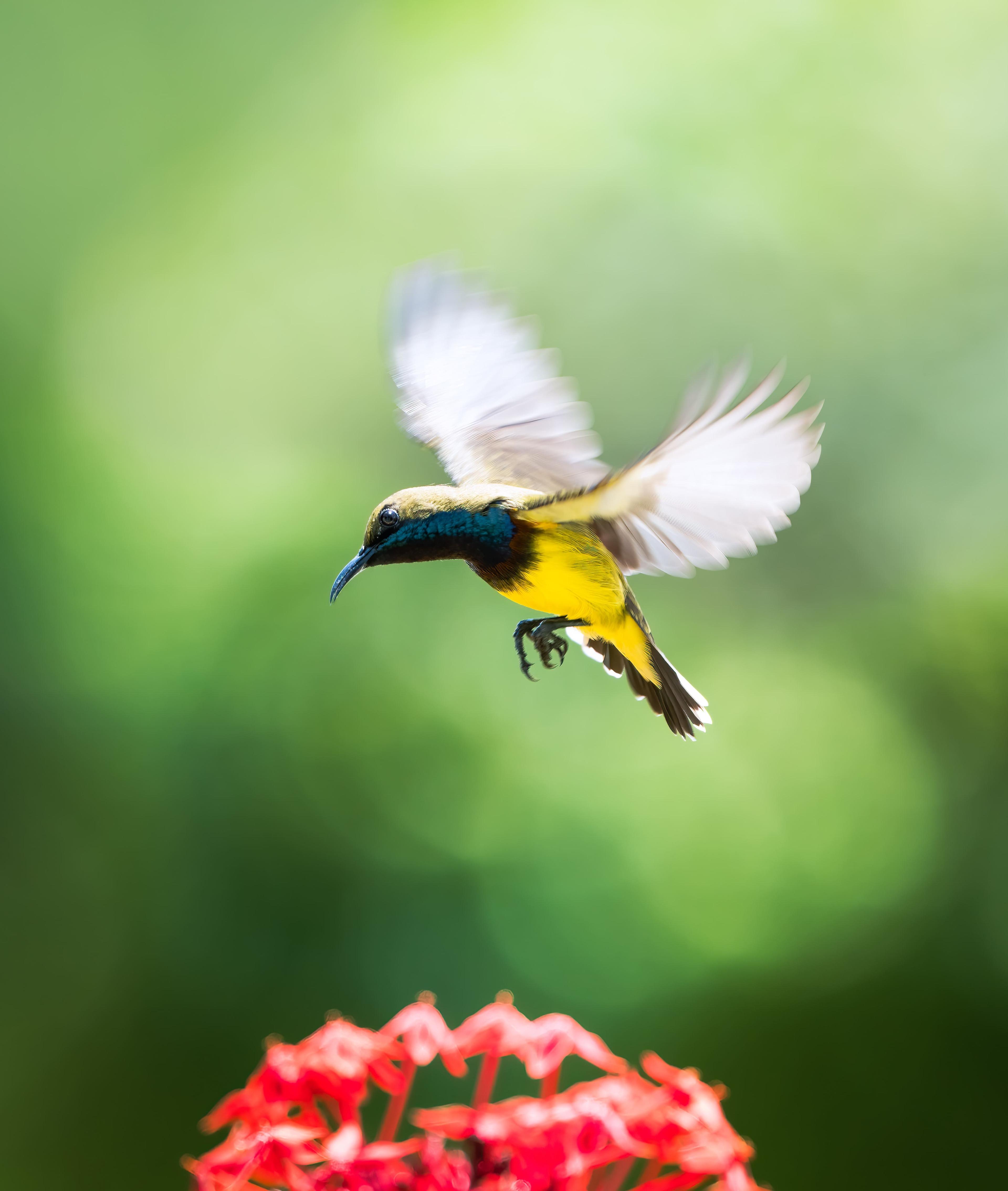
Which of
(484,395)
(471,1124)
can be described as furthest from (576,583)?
(471,1124)

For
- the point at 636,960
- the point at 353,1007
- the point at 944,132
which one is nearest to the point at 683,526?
the point at 636,960

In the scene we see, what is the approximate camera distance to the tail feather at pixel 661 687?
4.35ft

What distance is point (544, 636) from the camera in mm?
1280

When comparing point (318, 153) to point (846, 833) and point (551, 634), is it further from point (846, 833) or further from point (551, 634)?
point (551, 634)

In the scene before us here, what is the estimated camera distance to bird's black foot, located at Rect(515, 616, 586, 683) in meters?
1.26

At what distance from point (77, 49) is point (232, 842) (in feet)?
10.6

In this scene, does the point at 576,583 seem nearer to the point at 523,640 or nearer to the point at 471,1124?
the point at 523,640

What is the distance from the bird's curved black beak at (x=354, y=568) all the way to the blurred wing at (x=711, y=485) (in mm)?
163

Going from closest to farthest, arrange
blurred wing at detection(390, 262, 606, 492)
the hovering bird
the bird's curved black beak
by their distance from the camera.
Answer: the hovering bird, the bird's curved black beak, blurred wing at detection(390, 262, 606, 492)

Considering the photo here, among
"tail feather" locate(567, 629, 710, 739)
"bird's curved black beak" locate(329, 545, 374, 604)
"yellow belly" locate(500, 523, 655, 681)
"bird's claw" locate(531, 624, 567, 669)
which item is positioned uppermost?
"bird's curved black beak" locate(329, 545, 374, 604)

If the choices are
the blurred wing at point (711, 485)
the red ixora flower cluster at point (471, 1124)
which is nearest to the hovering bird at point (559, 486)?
the blurred wing at point (711, 485)

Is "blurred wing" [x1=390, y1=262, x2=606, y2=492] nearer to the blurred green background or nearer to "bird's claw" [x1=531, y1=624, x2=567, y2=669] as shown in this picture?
"bird's claw" [x1=531, y1=624, x2=567, y2=669]

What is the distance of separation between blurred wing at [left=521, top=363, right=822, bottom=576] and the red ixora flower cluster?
457 millimetres

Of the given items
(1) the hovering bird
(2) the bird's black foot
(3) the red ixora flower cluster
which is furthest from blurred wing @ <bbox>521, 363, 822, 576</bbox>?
(3) the red ixora flower cluster
